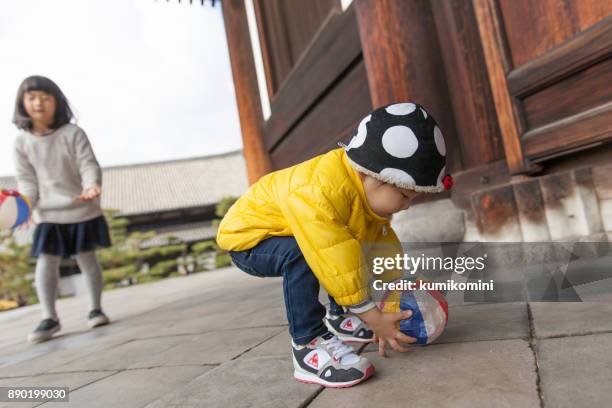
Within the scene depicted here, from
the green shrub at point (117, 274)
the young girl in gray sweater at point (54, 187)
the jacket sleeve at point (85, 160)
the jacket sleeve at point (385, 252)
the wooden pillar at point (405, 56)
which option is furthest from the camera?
the green shrub at point (117, 274)

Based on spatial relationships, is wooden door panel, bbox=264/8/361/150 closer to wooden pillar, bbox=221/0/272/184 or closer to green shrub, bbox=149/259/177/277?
wooden pillar, bbox=221/0/272/184

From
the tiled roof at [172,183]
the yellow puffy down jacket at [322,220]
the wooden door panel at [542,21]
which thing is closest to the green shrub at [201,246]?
the tiled roof at [172,183]

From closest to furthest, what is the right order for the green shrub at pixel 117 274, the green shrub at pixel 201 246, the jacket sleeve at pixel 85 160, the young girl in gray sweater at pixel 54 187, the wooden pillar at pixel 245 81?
the young girl in gray sweater at pixel 54 187 → the jacket sleeve at pixel 85 160 → the wooden pillar at pixel 245 81 → the green shrub at pixel 117 274 → the green shrub at pixel 201 246

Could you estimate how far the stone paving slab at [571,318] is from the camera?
1.16 metres

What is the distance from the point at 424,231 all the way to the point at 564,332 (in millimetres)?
1568

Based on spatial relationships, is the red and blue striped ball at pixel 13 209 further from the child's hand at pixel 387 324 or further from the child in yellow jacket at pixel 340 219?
the child's hand at pixel 387 324

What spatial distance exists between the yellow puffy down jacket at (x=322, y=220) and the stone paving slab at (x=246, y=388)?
0.86ft

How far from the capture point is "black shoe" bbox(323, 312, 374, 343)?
5.07ft

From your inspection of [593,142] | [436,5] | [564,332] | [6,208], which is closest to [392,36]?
[436,5]

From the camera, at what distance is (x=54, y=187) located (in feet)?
11.0

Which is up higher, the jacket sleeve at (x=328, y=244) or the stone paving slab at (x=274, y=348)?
the jacket sleeve at (x=328, y=244)

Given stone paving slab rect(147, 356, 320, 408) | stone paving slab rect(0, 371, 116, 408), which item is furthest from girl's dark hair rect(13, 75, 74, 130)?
stone paving slab rect(147, 356, 320, 408)

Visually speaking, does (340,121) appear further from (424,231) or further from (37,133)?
(37,133)

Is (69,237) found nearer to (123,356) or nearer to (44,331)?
(44,331)
